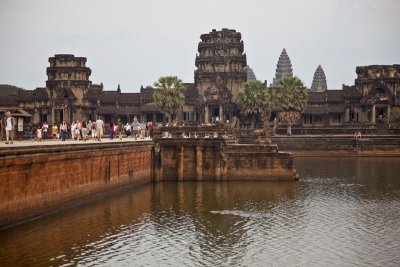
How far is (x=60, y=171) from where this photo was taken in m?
36.1

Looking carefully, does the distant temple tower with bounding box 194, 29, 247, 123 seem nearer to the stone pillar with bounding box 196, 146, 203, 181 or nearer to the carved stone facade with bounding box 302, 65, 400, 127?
the carved stone facade with bounding box 302, 65, 400, 127

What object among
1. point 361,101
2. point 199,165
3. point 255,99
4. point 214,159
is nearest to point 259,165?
point 214,159

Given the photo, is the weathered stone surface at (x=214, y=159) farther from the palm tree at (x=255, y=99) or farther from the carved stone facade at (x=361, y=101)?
the carved stone facade at (x=361, y=101)

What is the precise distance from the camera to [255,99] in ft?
329

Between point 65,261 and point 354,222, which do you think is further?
point 354,222

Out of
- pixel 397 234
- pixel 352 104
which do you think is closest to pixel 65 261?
pixel 397 234

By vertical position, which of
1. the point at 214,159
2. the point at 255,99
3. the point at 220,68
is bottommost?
the point at 214,159

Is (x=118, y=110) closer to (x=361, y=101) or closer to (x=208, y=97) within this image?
(x=208, y=97)

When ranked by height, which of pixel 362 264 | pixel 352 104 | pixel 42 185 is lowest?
pixel 362 264

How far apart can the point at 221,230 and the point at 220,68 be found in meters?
82.2

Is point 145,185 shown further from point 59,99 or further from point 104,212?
point 59,99

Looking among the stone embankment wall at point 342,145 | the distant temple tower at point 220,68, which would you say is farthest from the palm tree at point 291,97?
the distant temple tower at point 220,68

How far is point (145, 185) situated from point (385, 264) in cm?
2968

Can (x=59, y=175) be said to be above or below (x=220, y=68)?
below
